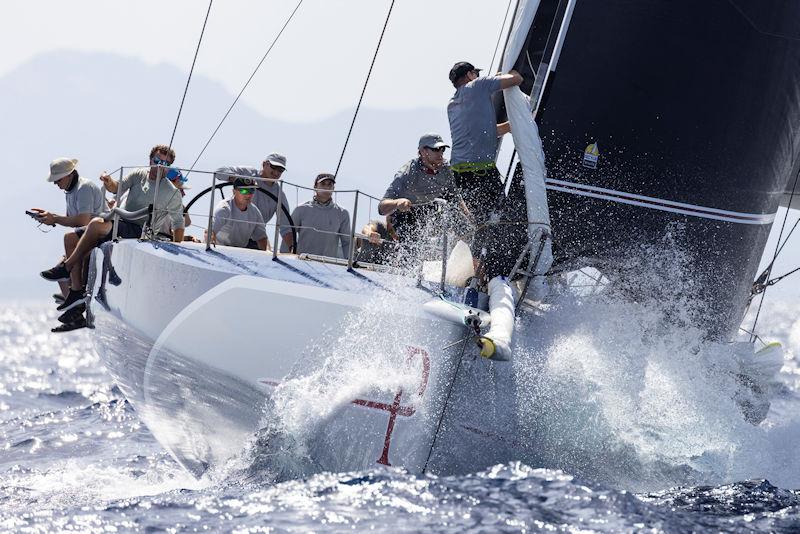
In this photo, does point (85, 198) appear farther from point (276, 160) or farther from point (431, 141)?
point (431, 141)

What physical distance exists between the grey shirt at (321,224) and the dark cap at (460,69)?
1.43 metres

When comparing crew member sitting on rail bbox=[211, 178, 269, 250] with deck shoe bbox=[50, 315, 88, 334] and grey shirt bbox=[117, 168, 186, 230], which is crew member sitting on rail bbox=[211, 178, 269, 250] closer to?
grey shirt bbox=[117, 168, 186, 230]

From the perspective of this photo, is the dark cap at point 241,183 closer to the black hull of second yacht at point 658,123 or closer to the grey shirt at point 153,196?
the grey shirt at point 153,196

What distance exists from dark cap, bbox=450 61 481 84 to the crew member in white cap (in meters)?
2.87

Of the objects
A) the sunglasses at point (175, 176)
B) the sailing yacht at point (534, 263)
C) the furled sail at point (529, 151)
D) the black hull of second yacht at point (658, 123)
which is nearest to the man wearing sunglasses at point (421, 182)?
the sailing yacht at point (534, 263)

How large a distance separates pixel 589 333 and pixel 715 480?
2.99 ft

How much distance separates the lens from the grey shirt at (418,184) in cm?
640

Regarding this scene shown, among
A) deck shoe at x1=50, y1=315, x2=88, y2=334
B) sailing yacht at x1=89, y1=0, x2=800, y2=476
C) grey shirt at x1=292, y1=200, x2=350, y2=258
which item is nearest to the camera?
sailing yacht at x1=89, y1=0, x2=800, y2=476

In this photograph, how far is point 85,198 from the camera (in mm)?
7441

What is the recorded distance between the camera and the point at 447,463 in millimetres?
4750

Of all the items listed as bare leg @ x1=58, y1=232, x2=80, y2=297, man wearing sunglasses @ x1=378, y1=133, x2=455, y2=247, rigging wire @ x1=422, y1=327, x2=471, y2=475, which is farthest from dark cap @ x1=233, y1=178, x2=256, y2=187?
rigging wire @ x1=422, y1=327, x2=471, y2=475

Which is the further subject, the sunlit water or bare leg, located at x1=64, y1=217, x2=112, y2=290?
bare leg, located at x1=64, y1=217, x2=112, y2=290

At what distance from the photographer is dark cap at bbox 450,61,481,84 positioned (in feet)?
19.1

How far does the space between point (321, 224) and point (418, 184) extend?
82 centimetres
